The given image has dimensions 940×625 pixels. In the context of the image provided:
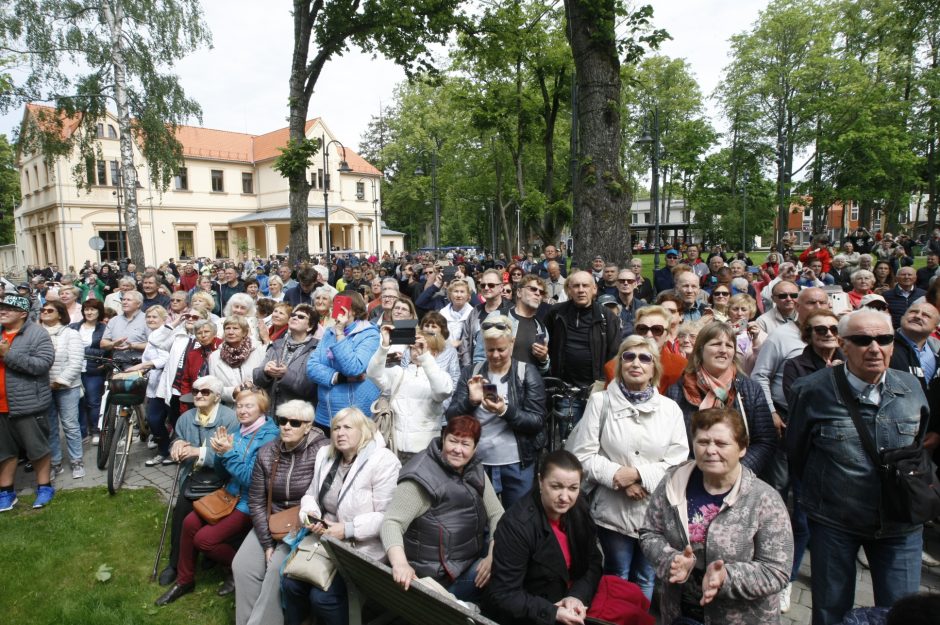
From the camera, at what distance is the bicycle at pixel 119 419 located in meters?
5.95

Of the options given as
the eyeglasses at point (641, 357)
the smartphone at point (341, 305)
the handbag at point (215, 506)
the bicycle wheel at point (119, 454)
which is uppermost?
the smartphone at point (341, 305)

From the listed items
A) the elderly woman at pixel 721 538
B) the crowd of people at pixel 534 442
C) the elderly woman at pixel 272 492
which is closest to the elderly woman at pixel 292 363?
the crowd of people at pixel 534 442

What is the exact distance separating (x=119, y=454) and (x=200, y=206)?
1909 inches

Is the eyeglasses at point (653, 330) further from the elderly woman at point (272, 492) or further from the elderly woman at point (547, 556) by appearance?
the elderly woman at point (272, 492)

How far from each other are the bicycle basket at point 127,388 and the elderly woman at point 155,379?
6.3 inches

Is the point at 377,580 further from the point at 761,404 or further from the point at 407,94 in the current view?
the point at 407,94

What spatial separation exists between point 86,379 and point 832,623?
8161 mm

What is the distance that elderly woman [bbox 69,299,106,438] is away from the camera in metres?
7.14

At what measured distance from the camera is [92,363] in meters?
7.21

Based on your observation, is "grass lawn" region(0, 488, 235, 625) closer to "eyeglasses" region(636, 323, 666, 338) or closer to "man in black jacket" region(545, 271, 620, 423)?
"man in black jacket" region(545, 271, 620, 423)

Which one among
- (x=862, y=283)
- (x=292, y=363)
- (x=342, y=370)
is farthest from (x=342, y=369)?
(x=862, y=283)

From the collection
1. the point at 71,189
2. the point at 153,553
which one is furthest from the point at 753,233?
the point at 71,189

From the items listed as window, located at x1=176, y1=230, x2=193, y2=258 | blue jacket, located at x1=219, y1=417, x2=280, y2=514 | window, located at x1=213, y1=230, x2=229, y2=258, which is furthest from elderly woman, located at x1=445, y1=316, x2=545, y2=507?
window, located at x1=213, y1=230, x2=229, y2=258

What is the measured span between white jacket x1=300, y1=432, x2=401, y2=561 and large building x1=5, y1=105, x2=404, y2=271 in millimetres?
40375
